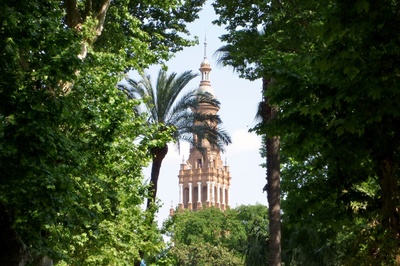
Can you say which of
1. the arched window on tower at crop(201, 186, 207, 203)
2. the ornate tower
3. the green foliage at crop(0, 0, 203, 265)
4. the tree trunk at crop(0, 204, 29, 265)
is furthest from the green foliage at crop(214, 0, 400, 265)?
the arched window on tower at crop(201, 186, 207, 203)

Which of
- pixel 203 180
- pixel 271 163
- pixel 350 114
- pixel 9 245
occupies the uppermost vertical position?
pixel 203 180

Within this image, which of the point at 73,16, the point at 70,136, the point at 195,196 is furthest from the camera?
the point at 195,196

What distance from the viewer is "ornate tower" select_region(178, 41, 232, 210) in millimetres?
130625

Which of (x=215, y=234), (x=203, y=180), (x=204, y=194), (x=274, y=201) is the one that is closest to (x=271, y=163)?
(x=274, y=201)

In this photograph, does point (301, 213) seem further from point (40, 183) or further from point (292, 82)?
point (40, 183)

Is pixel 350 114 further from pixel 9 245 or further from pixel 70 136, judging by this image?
pixel 70 136

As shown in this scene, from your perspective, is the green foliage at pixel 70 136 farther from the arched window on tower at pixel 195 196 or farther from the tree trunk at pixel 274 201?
the arched window on tower at pixel 195 196

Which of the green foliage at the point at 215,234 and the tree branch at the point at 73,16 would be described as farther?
the green foliage at the point at 215,234

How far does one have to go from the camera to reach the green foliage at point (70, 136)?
9.91m

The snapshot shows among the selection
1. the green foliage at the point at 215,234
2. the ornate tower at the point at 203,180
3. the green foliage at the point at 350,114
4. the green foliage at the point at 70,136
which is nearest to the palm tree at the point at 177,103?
the green foliage at the point at 70,136

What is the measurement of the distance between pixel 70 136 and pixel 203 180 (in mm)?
117411

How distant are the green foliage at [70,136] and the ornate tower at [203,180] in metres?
110

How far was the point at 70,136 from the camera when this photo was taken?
14.1 meters

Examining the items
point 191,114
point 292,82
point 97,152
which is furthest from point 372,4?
point 191,114
